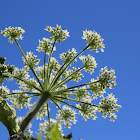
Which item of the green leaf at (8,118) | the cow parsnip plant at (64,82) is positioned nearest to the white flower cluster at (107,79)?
the cow parsnip plant at (64,82)

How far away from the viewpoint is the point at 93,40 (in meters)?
10.8

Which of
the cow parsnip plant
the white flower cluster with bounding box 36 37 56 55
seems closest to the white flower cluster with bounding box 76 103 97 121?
the cow parsnip plant

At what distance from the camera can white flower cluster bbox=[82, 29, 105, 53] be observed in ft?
35.3

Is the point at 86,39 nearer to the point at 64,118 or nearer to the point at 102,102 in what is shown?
the point at 102,102

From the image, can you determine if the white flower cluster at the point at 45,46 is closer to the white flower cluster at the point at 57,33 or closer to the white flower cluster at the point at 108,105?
the white flower cluster at the point at 57,33

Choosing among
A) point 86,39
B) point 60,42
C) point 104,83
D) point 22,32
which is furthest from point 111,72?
point 22,32

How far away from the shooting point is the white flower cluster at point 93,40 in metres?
10.8

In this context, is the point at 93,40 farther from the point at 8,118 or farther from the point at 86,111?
the point at 8,118

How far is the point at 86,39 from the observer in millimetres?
10875

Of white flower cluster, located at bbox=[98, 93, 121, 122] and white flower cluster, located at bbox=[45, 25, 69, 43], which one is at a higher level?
white flower cluster, located at bbox=[45, 25, 69, 43]

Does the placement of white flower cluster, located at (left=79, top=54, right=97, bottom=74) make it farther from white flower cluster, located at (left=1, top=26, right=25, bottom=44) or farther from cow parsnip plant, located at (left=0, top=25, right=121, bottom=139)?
white flower cluster, located at (left=1, top=26, right=25, bottom=44)

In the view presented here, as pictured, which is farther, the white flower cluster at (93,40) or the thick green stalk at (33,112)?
the white flower cluster at (93,40)

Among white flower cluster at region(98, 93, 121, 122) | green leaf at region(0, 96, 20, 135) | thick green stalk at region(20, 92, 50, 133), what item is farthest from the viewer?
white flower cluster at region(98, 93, 121, 122)

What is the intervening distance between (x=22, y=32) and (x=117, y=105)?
7.71 meters
